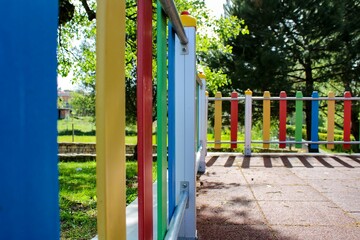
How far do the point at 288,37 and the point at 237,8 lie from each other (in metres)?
2.41

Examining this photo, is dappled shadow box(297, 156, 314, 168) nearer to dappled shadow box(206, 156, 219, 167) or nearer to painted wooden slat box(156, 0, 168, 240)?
dappled shadow box(206, 156, 219, 167)

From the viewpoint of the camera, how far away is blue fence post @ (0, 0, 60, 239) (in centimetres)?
34

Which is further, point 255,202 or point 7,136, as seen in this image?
point 255,202

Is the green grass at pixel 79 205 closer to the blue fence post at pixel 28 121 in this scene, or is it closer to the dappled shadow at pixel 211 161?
the dappled shadow at pixel 211 161

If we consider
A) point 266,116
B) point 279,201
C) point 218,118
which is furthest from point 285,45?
point 279,201

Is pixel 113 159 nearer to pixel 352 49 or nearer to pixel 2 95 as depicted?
pixel 2 95

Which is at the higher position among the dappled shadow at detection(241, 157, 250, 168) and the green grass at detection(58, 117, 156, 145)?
the green grass at detection(58, 117, 156, 145)

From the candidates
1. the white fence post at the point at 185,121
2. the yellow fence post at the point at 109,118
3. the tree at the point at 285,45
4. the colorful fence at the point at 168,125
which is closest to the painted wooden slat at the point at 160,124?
the colorful fence at the point at 168,125

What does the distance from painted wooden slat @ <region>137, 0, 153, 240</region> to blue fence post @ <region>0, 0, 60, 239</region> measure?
34cm

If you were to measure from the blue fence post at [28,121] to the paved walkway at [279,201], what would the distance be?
192 cm

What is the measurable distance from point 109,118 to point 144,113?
0.83 feet

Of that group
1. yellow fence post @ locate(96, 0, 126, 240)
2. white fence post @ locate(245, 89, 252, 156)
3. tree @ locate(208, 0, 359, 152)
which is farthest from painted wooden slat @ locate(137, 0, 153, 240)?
tree @ locate(208, 0, 359, 152)

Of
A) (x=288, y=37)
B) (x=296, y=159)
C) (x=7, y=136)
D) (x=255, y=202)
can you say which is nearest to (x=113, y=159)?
(x=7, y=136)

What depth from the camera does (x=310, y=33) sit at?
15242 mm
